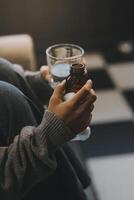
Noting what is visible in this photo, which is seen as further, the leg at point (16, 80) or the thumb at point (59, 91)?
the leg at point (16, 80)

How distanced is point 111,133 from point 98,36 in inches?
43.1

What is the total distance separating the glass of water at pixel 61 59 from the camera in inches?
44.1

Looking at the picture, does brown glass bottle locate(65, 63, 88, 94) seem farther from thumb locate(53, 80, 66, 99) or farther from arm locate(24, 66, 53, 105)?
arm locate(24, 66, 53, 105)

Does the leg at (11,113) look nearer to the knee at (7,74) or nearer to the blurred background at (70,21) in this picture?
the knee at (7,74)

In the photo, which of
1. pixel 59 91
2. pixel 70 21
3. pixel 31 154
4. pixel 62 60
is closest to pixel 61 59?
pixel 62 60

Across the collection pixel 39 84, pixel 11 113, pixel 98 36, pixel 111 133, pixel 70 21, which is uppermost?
pixel 11 113

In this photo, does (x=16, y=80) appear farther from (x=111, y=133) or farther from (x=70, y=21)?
(x=70, y=21)

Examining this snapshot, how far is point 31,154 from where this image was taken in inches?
31.6

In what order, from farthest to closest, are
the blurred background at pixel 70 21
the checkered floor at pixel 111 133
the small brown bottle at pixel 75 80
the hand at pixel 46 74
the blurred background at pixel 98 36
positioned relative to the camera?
the blurred background at pixel 70 21, the blurred background at pixel 98 36, the checkered floor at pixel 111 133, the hand at pixel 46 74, the small brown bottle at pixel 75 80

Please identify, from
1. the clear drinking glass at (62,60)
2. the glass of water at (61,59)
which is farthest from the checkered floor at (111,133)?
the glass of water at (61,59)

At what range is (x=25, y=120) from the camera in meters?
0.88

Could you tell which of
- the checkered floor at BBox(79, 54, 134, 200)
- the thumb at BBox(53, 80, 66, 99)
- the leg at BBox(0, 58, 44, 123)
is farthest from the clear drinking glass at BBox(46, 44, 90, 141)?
the checkered floor at BBox(79, 54, 134, 200)

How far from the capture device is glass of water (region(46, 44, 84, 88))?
1119 mm

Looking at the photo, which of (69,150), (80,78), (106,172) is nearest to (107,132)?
(106,172)
